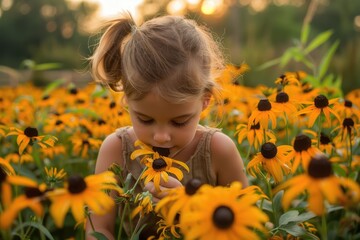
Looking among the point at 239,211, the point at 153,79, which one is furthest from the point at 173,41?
the point at 239,211

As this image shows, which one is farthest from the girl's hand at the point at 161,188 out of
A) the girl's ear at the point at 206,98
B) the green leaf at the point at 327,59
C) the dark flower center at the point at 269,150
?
the green leaf at the point at 327,59

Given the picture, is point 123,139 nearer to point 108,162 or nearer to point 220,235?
point 108,162

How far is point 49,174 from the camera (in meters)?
1.37

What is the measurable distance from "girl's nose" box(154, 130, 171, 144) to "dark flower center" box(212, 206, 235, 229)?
65cm

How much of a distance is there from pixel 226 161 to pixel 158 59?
53cm

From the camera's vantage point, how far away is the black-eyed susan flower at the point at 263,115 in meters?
1.57

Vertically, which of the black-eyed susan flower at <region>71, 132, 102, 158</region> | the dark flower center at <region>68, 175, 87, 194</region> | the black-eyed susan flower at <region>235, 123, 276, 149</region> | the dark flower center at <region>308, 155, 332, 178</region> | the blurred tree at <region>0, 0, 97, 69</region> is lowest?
the blurred tree at <region>0, 0, 97, 69</region>

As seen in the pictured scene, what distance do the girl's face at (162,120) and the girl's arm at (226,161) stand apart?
0.98ft

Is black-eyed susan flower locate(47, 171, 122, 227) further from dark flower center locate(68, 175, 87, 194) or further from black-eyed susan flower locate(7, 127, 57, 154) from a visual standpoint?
black-eyed susan flower locate(7, 127, 57, 154)

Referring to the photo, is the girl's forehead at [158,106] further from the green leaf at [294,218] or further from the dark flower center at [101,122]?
the dark flower center at [101,122]

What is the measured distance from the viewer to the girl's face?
4.91ft

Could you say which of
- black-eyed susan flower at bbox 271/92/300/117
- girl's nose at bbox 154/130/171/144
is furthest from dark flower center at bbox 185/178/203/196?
black-eyed susan flower at bbox 271/92/300/117

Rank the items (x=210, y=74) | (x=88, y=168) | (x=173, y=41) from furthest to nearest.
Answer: (x=88, y=168), (x=210, y=74), (x=173, y=41)

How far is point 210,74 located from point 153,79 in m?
0.33
